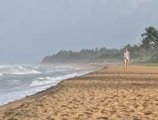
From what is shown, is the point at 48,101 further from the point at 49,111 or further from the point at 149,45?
the point at 149,45

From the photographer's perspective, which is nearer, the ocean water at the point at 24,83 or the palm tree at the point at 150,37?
the ocean water at the point at 24,83

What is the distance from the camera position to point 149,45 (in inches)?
5103

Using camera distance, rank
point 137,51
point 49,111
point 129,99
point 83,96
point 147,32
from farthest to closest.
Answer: point 137,51
point 147,32
point 83,96
point 129,99
point 49,111

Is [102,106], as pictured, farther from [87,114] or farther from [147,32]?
[147,32]

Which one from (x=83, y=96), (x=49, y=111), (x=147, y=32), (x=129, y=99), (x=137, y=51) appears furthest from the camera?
(x=137, y=51)

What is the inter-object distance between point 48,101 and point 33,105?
3.23 ft

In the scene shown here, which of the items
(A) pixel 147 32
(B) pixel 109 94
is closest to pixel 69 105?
(B) pixel 109 94

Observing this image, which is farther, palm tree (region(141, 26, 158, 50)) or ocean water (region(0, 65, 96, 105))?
palm tree (region(141, 26, 158, 50))

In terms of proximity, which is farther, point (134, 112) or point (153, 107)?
point (153, 107)

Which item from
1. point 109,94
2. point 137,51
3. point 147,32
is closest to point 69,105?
Answer: point 109,94

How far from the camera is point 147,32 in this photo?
123m

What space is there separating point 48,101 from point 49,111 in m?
2.82

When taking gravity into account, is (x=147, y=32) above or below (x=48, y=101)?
above

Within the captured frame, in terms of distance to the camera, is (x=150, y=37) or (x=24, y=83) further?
(x=150, y=37)
